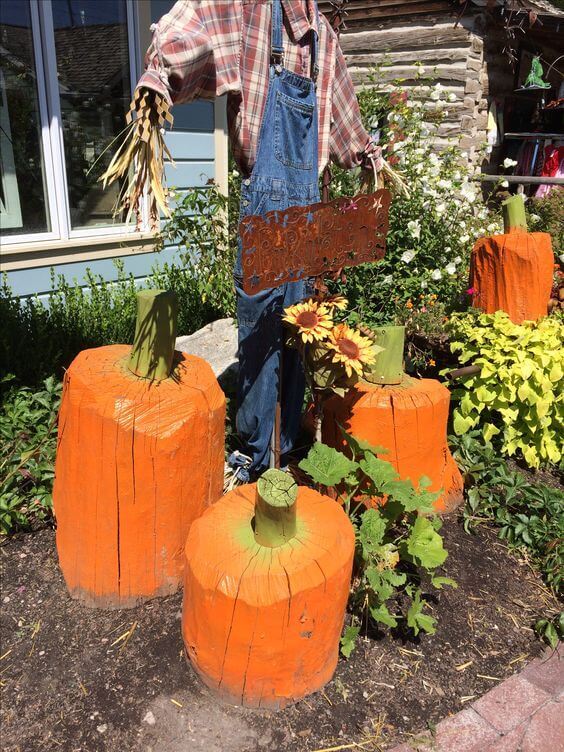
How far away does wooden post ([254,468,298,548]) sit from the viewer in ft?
5.40

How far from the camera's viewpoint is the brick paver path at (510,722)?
5.51ft

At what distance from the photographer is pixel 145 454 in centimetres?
191

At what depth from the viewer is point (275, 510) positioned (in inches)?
64.9

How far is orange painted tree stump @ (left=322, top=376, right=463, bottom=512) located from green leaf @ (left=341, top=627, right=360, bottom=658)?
2.61ft

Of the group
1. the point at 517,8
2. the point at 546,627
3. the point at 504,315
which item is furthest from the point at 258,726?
the point at 517,8

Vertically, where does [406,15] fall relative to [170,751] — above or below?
above

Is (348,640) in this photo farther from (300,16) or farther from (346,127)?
(300,16)

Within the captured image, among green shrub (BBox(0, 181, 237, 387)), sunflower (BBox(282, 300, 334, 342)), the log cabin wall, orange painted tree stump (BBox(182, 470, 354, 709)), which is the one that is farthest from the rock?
the log cabin wall

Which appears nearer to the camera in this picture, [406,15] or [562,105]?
[406,15]

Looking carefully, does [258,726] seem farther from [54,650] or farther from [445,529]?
[445,529]

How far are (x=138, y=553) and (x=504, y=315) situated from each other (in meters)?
2.26

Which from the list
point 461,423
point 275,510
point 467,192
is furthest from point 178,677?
point 467,192

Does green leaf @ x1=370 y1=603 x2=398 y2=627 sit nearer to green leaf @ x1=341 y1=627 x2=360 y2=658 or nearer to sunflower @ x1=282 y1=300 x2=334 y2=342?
green leaf @ x1=341 y1=627 x2=360 y2=658

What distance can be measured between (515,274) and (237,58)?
1.94 m
